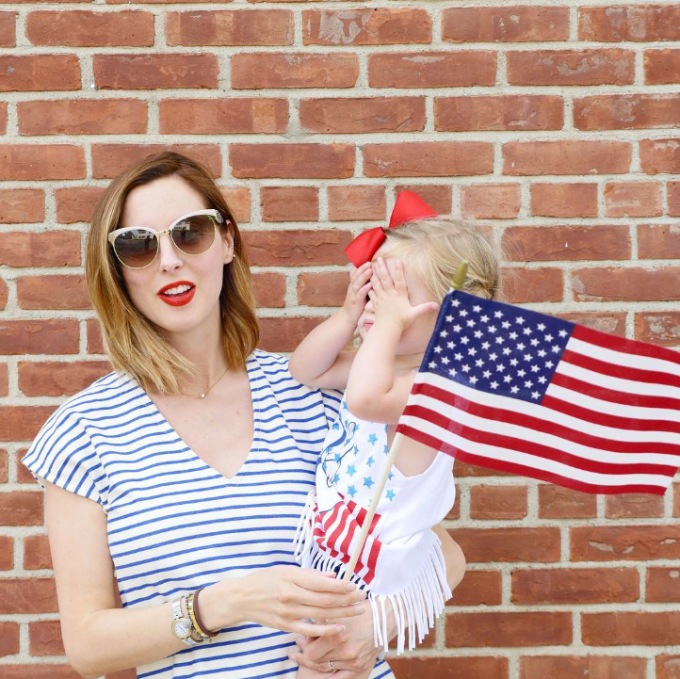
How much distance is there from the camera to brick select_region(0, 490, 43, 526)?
2410 mm

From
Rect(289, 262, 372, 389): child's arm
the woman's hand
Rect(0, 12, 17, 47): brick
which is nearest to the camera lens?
the woman's hand

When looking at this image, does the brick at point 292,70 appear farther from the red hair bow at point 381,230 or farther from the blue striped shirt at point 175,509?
the blue striped shirt at point 175,509

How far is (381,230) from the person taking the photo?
6.43 ft

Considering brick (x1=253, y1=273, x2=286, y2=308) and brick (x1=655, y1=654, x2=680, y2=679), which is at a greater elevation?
brick (x1=253, y1=273, x2=286, y2=308)

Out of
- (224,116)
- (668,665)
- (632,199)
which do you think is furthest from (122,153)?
(668,665)

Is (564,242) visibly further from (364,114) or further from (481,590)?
(481,590)

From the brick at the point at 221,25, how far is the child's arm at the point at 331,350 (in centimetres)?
87

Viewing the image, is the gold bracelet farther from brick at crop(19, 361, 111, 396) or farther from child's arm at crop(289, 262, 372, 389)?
brick at crop(19, 361, 111, 396)

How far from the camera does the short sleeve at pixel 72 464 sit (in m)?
1.78

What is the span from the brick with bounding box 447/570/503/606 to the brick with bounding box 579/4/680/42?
1639 mm

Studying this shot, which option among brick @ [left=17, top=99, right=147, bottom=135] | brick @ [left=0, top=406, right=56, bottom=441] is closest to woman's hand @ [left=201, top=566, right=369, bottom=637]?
brick @ [left=0, top=406, right=56, bottom=441]

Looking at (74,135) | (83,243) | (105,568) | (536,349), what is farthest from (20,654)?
(536,349)

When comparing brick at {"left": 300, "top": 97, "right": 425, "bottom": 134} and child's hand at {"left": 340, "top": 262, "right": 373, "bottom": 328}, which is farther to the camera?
brick at {"left": 300, "top": 97, "right": 425, "bottom": 134}

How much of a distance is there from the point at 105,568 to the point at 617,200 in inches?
68.6
